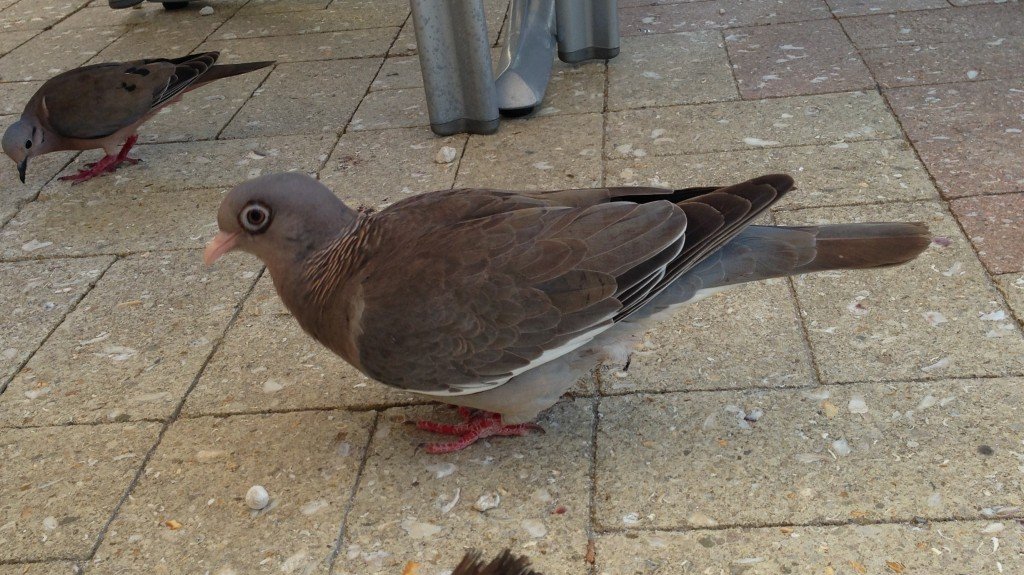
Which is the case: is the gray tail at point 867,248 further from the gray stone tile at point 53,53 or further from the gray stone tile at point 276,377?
the gray stone tile at point 53,53

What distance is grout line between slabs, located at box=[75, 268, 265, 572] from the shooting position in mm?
2693

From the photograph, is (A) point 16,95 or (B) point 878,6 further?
(A) point 16,95

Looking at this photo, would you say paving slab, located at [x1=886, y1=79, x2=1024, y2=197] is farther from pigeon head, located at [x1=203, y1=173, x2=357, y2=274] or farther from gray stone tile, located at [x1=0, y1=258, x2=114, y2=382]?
gray stone tile, located at [x1=0, y1=258, x2=114, y2=382]

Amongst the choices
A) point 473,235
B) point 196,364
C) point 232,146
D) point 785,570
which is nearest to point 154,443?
point 196,364

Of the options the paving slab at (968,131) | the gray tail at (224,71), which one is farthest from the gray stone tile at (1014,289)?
the gray tail at (224,71)

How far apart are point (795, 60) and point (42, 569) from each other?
14.7ft

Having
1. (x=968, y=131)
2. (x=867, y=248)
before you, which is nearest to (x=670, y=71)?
(x=968, y=131)

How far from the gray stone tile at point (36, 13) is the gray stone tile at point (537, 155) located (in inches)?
181

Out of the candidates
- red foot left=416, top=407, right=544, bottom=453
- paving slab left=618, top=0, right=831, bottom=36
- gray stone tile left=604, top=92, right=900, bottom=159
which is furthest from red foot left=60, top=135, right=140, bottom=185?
paving slab left=618, top=0, right=831, bottom=36

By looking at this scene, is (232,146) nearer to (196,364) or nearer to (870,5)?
(196,364)

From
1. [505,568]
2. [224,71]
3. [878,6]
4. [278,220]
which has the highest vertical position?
[278,220]

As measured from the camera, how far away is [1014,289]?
10.7 ft

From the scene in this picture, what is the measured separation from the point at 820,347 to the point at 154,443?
2.16m

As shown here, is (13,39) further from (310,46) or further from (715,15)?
(715,15)
